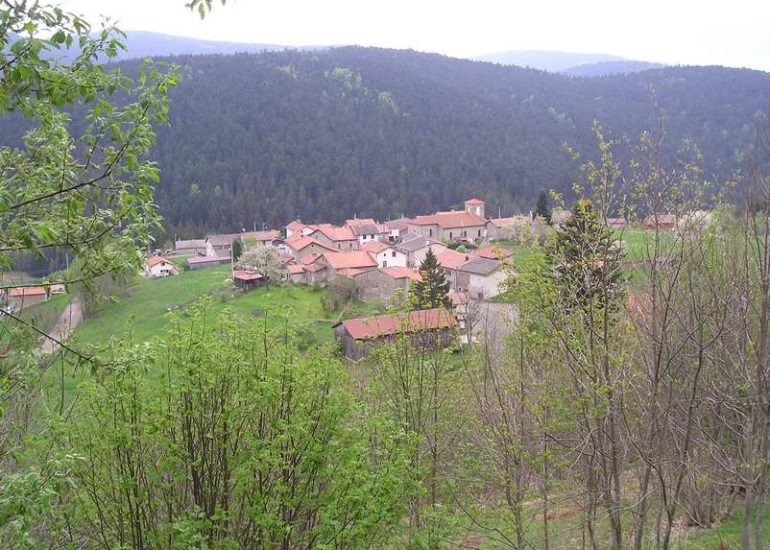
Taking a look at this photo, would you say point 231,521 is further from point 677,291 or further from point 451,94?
point 451,94

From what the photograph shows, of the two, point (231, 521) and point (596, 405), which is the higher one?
point (596, 405)

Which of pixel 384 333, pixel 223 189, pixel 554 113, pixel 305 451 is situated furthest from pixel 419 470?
pixel 554 113

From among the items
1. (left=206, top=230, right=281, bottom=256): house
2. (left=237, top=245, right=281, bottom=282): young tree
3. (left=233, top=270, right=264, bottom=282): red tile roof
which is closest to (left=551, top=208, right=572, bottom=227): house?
(left=237, top=245, right=281, bottom=282): young tree

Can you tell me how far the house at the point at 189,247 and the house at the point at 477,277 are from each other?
4710 cm

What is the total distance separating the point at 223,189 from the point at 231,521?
347ft

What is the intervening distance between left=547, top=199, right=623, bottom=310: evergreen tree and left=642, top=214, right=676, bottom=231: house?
1.16ft

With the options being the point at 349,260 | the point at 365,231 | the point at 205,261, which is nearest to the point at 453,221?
the point at 365,231

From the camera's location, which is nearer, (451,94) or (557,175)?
(557,175)

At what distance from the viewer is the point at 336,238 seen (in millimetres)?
73375

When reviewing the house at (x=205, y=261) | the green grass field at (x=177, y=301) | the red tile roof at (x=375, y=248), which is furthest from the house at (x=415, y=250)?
the house at (x=205, y=261)

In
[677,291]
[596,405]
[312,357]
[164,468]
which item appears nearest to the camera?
[164,468]

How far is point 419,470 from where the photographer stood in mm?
6172

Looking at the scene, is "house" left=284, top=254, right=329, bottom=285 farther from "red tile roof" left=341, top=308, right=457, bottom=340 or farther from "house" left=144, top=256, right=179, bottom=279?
"red tile roof" left=341, top=308, right=457, bottom=340

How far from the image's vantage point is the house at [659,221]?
211 inches
